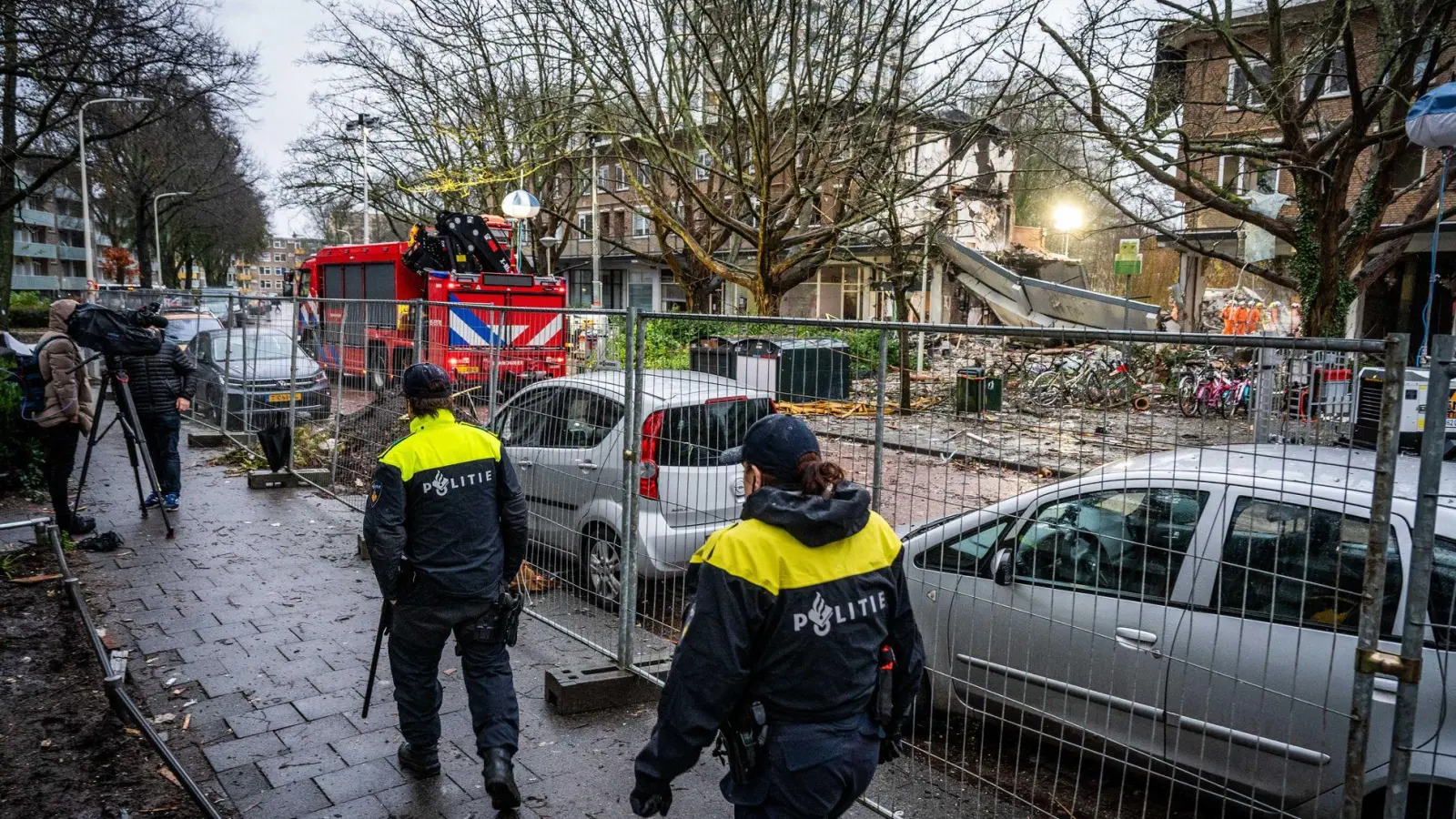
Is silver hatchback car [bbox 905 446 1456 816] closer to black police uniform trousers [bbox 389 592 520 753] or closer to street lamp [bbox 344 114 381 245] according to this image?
black police uniform trousers [bbox 389 592 520 753]

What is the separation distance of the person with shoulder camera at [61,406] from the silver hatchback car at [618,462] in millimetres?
3953

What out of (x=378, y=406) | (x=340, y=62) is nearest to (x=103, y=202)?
(x=340, y=62)

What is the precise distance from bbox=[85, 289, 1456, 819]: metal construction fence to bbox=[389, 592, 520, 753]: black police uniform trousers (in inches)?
38.6

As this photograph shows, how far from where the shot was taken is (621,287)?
47.0m

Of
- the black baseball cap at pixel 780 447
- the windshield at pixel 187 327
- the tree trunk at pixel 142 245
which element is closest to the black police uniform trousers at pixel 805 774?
the black baseball cap at pixel 780 447

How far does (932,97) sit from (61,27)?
11.4 meters

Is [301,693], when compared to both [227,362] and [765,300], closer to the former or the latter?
[227,362]

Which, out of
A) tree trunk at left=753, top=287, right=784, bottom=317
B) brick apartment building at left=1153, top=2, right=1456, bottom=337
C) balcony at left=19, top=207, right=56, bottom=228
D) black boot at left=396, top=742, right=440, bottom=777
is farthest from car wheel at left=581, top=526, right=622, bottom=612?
balcony at left=19, top=207, right=56, bottom=228

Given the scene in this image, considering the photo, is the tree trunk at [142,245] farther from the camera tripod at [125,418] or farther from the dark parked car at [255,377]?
the camera tripod at [125,418]

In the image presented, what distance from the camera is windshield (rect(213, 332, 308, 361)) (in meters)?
11.1

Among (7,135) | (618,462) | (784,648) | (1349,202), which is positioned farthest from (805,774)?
(1349,202)

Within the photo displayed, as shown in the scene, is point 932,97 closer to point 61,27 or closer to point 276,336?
point 276,336

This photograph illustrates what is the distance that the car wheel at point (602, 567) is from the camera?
529cm

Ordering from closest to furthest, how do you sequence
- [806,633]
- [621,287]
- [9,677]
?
[806,633] < [9,677] < [621,287]
